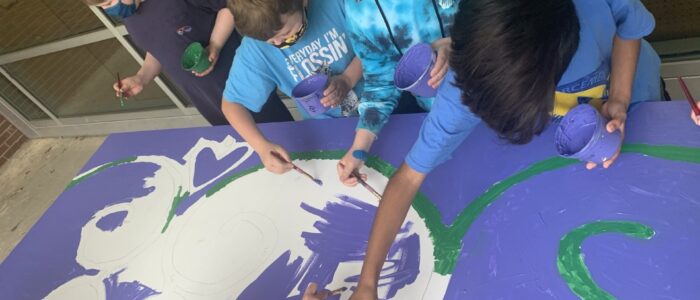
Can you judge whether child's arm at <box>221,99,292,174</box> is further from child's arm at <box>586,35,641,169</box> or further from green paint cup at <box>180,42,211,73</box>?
child's arm at <box>586,35,641,169</box>

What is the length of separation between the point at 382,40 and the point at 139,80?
3.58 ft

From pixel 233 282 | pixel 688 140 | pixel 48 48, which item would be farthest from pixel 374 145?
pixel 48 48

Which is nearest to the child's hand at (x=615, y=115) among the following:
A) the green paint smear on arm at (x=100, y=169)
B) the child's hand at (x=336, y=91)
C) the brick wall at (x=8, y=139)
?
the child's hand at (x=336, y=91)

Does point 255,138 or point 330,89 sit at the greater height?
point 330,89

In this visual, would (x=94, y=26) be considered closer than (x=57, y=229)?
No

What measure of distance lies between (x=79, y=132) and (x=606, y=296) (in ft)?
12.3

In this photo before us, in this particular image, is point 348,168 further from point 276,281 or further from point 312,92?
point 276,281

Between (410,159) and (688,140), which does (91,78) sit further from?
(688,140)

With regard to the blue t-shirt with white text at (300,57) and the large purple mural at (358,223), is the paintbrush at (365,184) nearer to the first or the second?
the large purple mural at (358,223)

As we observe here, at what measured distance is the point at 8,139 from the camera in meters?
3.78

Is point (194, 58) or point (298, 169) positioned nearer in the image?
point (298, 169)

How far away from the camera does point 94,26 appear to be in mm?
2859

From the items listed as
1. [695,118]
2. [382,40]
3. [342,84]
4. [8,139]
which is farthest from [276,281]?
[8,139]

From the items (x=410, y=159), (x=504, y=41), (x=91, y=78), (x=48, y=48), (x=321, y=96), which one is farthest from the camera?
(x=91, y=78)
